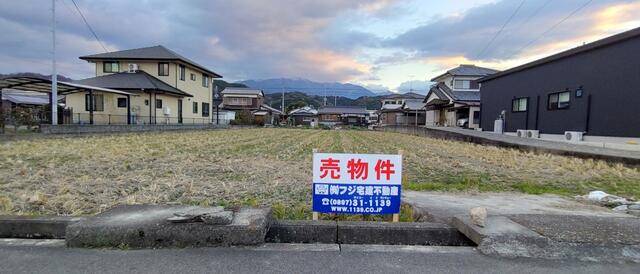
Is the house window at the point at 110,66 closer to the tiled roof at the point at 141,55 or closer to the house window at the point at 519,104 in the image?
the tiled roof at the point at 141,55

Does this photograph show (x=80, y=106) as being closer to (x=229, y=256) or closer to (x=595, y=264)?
(x=229, y=256)

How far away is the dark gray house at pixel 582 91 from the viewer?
12.5m

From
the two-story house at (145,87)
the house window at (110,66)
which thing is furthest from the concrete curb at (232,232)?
the house window at (110,66)

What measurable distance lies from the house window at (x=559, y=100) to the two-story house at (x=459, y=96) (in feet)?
39.8

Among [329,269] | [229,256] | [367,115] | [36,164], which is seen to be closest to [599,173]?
[329,269]

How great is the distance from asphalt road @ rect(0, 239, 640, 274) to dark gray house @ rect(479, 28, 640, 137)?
13417mm

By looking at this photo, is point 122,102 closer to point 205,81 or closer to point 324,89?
point 205,81

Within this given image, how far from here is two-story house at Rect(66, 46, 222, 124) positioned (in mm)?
24016

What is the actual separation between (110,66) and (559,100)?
1228 inches

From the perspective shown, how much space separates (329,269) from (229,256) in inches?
33.7

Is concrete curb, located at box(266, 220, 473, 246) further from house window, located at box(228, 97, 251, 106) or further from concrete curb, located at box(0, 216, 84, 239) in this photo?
house window, located at box(228, 97, 251, 106)

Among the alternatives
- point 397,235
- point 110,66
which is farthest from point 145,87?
point 397,235

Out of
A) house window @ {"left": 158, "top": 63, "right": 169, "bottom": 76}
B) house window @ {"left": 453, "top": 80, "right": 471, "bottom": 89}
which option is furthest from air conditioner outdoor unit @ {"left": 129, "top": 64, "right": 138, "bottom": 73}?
house window @ {"left": 453, "top": 80, "right": 471, "bottom": 89}

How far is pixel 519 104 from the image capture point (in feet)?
67.7
